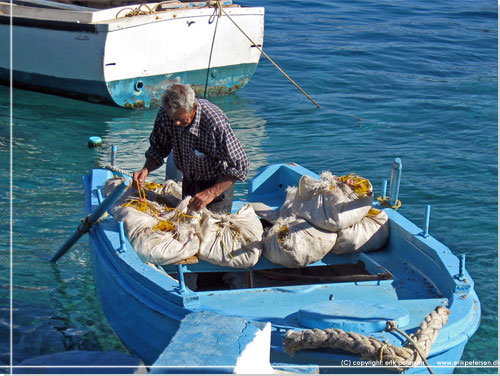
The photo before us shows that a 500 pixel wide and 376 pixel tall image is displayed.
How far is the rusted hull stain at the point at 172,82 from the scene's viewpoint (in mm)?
11539

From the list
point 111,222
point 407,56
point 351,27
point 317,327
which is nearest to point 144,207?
point 111,222

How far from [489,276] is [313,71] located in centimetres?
793

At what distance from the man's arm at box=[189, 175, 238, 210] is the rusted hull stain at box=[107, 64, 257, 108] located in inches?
251

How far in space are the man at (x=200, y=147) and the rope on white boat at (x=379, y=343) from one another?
4.99 ft

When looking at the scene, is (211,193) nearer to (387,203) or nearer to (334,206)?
(334,206)

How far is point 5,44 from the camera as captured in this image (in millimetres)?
11875

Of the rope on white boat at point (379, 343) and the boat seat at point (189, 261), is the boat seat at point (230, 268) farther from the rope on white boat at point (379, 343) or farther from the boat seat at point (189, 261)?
the rope on white boat at point (379, 343)

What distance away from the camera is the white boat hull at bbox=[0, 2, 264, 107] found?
36.0ft

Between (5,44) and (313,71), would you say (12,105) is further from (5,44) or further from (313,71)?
(313,71)

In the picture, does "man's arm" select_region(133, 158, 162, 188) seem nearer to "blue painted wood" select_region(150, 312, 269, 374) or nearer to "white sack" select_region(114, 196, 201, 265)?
"white sack" select_region(114, 196, 201, 265)

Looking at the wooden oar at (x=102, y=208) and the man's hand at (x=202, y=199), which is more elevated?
the man's hand at (x=202, y=199)

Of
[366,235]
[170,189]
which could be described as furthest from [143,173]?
[366,235]

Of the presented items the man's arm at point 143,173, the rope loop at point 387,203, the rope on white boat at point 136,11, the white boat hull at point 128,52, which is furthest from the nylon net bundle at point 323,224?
the rope on white boat at point 136,11

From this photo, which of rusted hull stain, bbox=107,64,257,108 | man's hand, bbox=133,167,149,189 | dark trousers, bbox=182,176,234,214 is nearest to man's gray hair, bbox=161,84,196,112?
dark trousers, bbox=182,176,234,214
